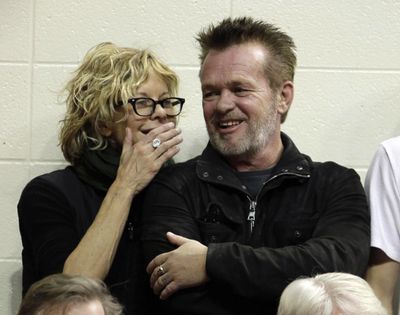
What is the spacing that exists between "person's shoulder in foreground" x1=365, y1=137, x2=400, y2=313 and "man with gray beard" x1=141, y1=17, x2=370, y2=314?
0.06 m

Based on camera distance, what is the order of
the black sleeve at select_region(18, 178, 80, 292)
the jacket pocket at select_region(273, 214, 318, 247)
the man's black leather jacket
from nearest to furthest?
the man's black leather jacket, the jacket pocket at select_region(273, 214, 318, 247), the black sleeve at select_region(18, 178, 80, 292)

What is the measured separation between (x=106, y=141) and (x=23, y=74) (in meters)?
0.54

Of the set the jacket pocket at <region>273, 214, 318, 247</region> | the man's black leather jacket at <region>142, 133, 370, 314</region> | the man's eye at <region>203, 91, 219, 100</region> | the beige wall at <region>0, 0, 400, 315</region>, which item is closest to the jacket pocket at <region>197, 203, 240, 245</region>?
the man's black leather jacket at <region>142, 133, 370, 314</region>

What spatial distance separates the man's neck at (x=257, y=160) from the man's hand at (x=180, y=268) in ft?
1.15

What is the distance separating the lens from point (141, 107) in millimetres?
2580

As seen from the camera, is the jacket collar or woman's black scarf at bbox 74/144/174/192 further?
woman's black scarf at bbox 74/144/174/192

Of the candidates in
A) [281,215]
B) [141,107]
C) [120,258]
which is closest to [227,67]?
[141,107]

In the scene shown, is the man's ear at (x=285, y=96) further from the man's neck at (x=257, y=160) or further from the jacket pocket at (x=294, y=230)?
the jacket pocket at (x=294, y=230)

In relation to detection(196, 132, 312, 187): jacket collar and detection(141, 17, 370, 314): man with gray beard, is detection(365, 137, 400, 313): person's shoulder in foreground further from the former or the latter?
detection(196, 132, 312, 187): jacket collar

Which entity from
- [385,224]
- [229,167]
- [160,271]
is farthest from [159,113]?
[385,224]

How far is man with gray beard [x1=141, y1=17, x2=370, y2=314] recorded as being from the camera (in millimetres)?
2164

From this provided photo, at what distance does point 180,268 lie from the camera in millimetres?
2193

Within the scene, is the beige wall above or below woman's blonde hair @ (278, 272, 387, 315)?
above

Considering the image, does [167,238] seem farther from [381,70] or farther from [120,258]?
[381,70]
